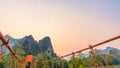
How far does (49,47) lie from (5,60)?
3901cm

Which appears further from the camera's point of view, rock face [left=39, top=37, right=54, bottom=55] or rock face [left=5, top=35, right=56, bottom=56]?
rock face [left=39, top=37, right=54, bottom=55]

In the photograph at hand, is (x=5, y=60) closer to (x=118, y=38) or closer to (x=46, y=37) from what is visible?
(x=118, y=38)

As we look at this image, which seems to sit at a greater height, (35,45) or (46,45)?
(46,45)

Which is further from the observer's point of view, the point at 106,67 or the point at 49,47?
the point at 49,47

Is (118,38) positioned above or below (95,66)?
above

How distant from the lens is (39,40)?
65.4 meters

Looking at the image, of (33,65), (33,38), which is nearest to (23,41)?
(33,38)

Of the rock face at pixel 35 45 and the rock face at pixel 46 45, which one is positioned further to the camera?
the rock face at pixel 46 45

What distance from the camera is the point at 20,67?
16.2ft

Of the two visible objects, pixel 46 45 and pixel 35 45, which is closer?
pixel 35 45

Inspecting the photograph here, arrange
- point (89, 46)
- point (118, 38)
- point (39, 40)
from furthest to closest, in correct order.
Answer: point (39, 40) < point (89, 46) < point (118, 38)

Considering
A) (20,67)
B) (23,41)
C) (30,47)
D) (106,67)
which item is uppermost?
(23,41)

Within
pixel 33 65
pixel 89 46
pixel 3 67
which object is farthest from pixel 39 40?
pixel 89 46

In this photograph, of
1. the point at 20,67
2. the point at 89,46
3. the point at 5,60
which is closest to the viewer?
the point at 89,46
